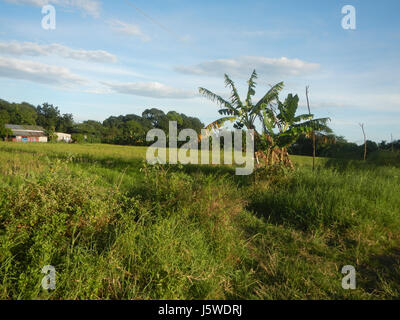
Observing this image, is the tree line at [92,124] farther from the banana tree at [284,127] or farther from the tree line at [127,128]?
the banana tree at [284,127]

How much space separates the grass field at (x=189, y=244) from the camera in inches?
111

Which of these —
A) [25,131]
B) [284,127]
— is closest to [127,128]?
[25,131]

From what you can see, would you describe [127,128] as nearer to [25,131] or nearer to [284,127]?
[25,131]

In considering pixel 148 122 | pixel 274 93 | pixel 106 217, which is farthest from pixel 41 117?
pixel 106 217

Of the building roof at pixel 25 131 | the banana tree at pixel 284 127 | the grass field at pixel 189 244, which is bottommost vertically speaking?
the grass field at pixel 189 244

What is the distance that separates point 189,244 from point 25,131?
192ft

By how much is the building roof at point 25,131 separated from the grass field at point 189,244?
54492 millimetres

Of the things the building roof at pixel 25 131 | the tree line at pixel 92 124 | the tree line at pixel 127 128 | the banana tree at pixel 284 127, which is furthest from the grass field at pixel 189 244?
the building roof at pixel 25 131

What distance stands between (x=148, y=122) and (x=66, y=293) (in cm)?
5738

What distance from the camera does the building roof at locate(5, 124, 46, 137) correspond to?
2004 inches

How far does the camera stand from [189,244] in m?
3.50

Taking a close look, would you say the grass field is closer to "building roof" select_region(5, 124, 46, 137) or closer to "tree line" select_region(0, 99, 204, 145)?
"tree line" select_region(0, 99, 204, 145)

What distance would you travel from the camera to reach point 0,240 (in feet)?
9.66

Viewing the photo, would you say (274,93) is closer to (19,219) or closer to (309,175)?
(309,175)
